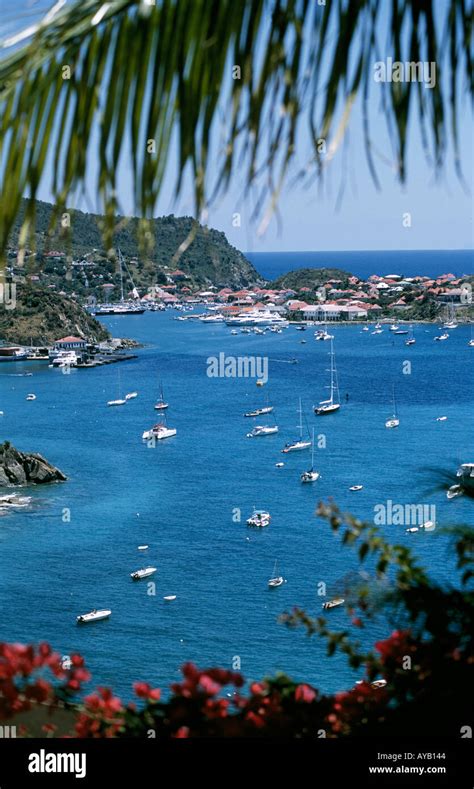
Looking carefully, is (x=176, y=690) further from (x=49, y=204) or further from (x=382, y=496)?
(x=382, y=496)

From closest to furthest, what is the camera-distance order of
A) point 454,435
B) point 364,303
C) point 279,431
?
1. point 454,435
2. point 279,431
3. point 364,303

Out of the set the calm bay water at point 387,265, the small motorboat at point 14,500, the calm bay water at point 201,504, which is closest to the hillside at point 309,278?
the calm bay water at point 387,265

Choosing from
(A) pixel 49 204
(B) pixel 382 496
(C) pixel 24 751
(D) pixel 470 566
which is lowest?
(B) pixel 382 496

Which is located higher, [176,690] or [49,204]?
[49,204]

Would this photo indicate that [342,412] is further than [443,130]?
Yes

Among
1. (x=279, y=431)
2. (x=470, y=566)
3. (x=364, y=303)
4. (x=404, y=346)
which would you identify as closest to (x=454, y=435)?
(x=279, y=431)

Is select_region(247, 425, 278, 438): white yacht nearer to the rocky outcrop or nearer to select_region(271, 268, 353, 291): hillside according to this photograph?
the rocky outcrop
